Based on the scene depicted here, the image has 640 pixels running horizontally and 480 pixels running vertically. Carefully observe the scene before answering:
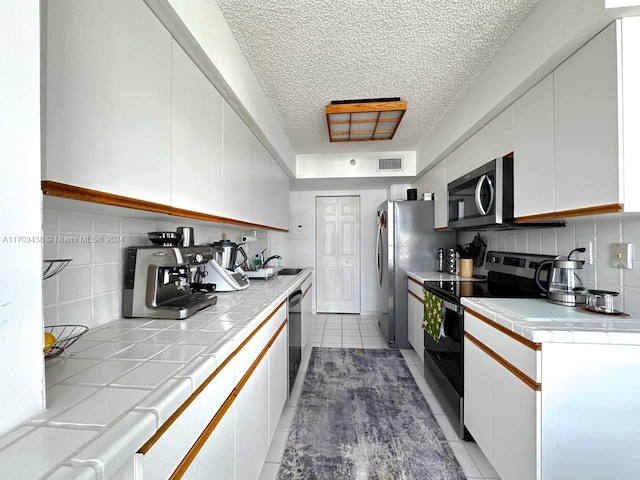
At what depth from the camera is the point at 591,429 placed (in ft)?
3.63

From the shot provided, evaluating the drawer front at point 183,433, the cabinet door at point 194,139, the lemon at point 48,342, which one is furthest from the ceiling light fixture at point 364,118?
the lemon at point 48,342

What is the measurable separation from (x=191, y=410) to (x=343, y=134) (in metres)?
2.80

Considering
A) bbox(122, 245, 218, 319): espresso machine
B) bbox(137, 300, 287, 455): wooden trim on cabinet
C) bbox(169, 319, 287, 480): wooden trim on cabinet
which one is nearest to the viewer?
bbox(137, 300, 287, 455): wooden trim on cabinet

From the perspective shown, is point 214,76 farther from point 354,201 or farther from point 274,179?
point 354,201

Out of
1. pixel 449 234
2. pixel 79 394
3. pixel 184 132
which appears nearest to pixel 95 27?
pixel 184 132

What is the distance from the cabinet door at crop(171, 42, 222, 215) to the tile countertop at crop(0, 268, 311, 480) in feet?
Result: 1.83

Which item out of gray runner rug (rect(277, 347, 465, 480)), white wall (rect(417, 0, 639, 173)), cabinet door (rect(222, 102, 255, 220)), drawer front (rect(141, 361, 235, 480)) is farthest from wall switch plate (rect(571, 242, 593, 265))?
cabinet door (rect(222, 102, 255, 220))

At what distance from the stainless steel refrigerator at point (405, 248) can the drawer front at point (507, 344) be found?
1.51 metres

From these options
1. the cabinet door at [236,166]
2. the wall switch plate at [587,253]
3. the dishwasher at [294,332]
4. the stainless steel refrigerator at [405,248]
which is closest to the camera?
the wall switch plate at [587,253]

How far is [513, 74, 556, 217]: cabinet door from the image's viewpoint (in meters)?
1.46

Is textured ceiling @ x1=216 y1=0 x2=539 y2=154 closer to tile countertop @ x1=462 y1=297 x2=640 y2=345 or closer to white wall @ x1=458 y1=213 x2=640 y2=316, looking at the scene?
white wall @ x1=458 y1=213 x2=640 y2=316

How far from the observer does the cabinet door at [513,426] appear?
44.8 inches

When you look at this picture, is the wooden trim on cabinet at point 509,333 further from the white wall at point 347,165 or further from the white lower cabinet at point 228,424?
the white wall at point 347,165

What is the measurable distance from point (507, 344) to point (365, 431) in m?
1.08
